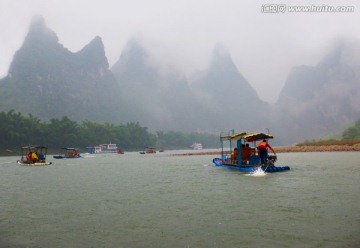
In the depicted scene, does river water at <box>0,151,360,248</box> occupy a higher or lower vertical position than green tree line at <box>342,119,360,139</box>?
lower

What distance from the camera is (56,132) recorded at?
13025 centimetres

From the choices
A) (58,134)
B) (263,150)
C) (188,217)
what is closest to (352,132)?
(263,150)

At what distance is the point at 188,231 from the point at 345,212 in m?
6.95

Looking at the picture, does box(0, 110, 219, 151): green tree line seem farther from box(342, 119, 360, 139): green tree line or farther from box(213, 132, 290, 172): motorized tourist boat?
box(342, 119, 360, 139): green tree line

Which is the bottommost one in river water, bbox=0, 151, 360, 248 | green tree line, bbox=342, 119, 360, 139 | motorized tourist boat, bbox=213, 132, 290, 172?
river water, bbox=0, 151, 360, 248

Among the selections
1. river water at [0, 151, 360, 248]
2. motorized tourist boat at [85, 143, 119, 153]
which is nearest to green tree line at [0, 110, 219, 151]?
motorized tourist boat at [85, 143, 119, 153]

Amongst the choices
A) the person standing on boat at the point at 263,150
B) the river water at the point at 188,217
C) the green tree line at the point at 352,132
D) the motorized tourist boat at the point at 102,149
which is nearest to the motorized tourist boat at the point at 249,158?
the person standing on boat at the point at 263,150

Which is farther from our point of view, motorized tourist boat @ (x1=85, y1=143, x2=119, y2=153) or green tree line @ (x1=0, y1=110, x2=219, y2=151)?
motorized tourist boat @ (x1=85, y1=143, x2=119, y2=153)

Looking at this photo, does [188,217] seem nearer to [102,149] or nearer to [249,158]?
[249,158]

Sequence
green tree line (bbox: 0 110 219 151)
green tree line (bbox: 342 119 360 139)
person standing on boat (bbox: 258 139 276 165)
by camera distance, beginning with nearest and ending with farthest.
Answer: person standing on boat (bbox: 258 139 276 165)
green tree line (bbox: 0 110 219 151)
green tree line (bbox: 342 119 360 139)

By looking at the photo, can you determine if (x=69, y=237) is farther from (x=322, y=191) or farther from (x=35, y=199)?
(x=322, y=191)

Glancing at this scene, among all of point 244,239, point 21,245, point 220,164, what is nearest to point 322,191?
point 244,239

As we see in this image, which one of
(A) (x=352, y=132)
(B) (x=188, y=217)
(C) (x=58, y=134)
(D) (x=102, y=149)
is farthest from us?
(D) (x=102, y=149)

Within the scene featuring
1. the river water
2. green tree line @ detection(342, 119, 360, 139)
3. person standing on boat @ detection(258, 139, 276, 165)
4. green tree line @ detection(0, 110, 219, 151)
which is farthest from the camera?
green tree line @ detection(342, 119, 360, 139)
